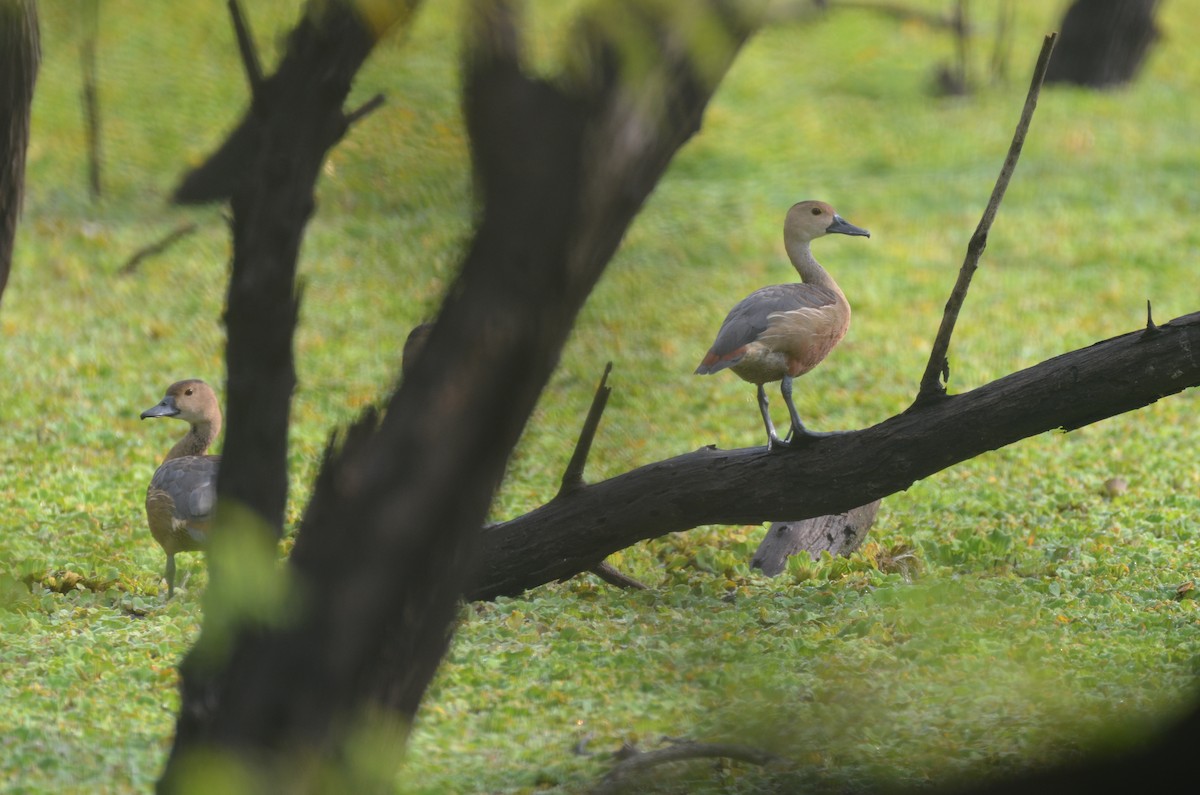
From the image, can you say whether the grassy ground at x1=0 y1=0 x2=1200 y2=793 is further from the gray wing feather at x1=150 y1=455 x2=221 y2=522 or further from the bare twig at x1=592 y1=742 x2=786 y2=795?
the gray wing feather at x1=150 y1=455 x2=221 y2=522

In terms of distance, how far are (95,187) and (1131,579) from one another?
305 inches

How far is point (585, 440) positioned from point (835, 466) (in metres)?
0.86

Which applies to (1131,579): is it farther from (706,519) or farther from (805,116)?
(805,116)

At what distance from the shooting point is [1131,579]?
575 cm

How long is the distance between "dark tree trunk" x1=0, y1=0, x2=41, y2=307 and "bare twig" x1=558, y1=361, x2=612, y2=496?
6.82 ft

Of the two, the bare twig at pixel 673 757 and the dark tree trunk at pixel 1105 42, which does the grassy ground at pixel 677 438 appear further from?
the dark tree trunk at pixel 1105 42

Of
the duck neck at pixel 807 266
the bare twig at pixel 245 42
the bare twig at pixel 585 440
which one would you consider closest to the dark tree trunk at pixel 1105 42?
the duck neck at pixel 807 266

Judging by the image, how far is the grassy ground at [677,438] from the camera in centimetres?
416

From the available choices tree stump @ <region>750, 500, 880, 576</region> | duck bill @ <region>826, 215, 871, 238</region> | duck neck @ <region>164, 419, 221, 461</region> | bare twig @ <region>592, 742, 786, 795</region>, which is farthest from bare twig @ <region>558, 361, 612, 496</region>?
duck neck @ <region>164, 419, 221, 461</region>

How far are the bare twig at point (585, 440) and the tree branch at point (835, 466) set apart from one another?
0.04 metres

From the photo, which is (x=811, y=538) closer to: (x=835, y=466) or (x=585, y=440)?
(x=835, y=466)

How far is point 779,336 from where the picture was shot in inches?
205

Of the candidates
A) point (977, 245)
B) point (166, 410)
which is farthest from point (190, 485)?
point (977, 245)

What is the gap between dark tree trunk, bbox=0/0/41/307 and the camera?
5.03m
